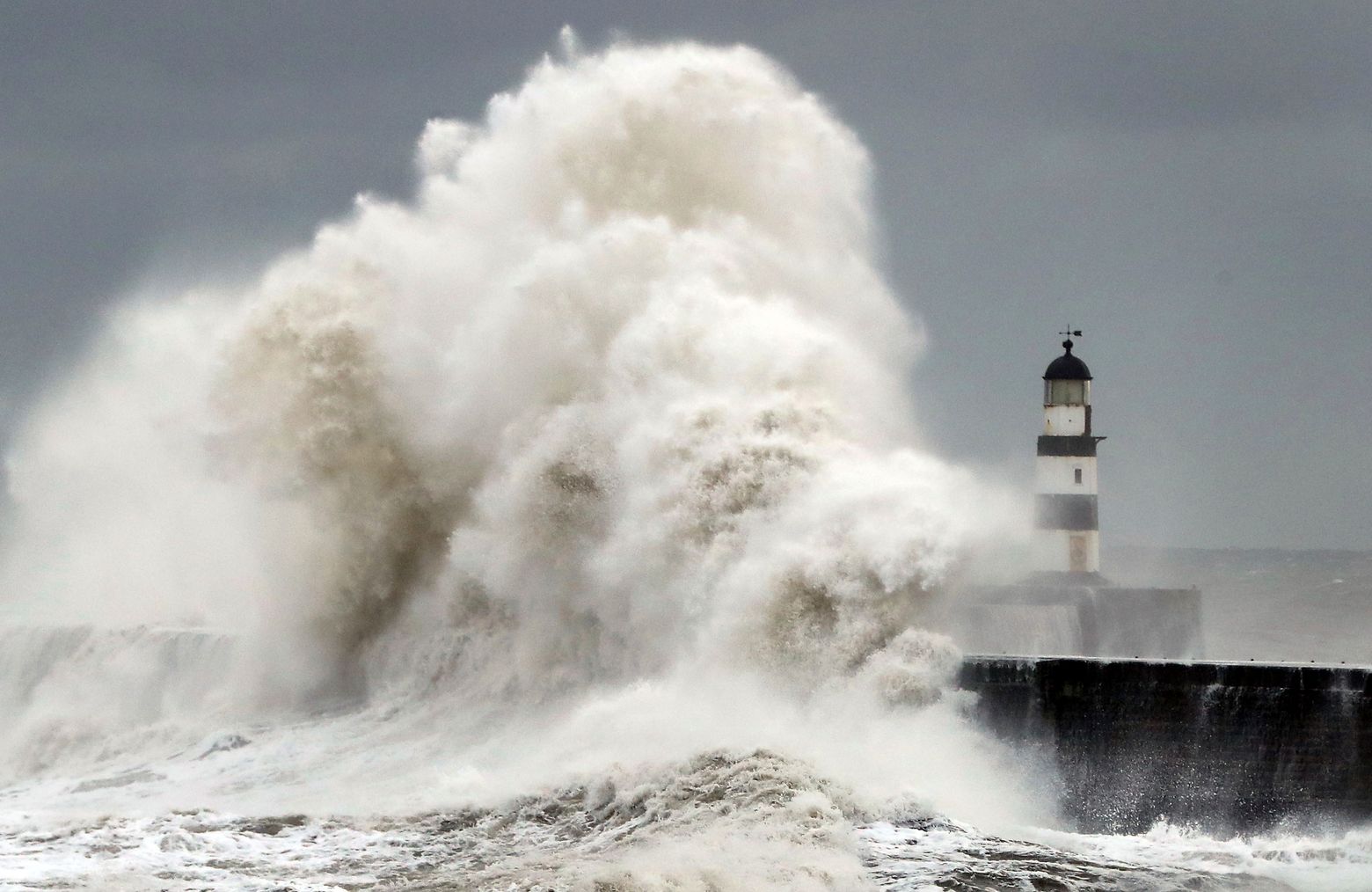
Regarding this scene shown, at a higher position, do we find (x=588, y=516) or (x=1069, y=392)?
(x=1069, y=392)

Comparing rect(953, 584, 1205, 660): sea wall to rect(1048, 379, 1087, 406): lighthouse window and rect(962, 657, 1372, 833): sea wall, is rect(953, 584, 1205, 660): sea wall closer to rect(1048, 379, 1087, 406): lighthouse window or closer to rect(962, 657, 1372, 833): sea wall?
rect(1048, 379, 1087, 406): lighthouse window

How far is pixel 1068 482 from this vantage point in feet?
68.6

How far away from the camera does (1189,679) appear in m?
13.7

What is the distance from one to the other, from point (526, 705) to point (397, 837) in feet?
Answer: 12.8

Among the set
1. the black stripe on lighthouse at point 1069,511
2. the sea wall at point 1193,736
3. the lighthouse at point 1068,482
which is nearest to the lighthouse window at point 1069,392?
the lighthouse at point 1068,482

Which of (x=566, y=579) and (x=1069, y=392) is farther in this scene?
(x=1069, y=392)

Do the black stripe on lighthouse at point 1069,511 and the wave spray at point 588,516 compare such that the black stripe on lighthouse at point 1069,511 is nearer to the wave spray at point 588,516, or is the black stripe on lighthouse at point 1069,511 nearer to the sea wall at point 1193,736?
the wave spray at point 588,516

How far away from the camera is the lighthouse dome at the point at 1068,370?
69.4 feet

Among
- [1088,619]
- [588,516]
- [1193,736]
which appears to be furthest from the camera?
[1088,619]

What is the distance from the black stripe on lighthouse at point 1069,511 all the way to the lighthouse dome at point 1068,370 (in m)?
1.37

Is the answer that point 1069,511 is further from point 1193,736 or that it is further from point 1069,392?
point 1193,736

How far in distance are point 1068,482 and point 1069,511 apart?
0.36m

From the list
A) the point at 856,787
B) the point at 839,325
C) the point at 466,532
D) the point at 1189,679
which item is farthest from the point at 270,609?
the point at 1189,679

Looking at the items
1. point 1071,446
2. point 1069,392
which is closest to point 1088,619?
point 1071,446
